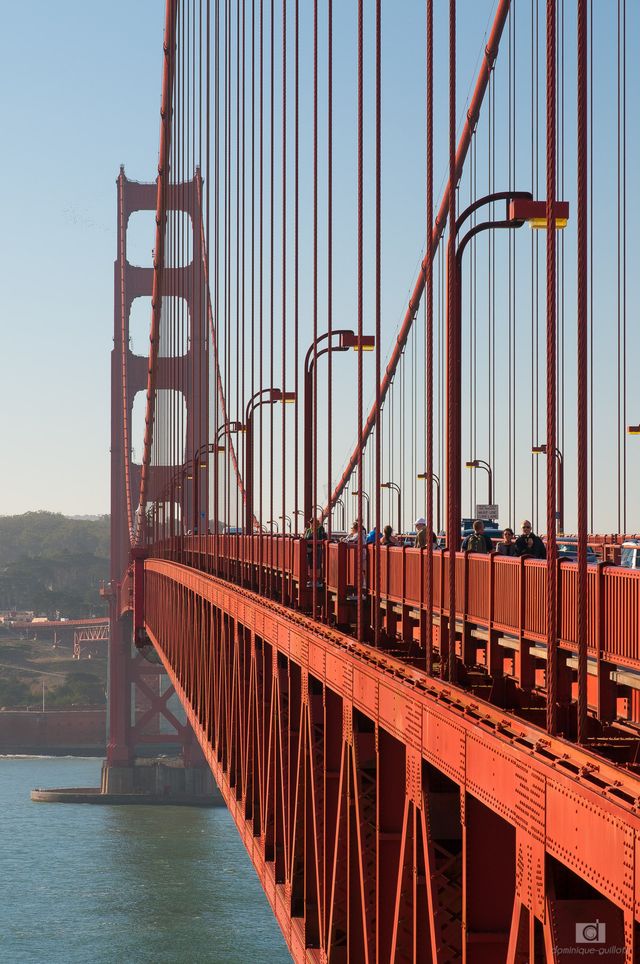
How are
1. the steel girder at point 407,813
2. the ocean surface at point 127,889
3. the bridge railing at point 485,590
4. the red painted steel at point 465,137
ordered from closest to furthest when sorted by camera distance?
the steel girder at point 407,813
the bridge railing at point 485,590
the red painted steel at point 465,137
the ocean surface at point 127,889

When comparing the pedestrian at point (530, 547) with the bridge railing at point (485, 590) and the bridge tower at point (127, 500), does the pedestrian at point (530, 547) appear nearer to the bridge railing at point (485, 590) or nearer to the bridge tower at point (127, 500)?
the bridge railing at point (485, 590)

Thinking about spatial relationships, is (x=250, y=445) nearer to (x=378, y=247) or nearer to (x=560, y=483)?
(x=560, y=483)

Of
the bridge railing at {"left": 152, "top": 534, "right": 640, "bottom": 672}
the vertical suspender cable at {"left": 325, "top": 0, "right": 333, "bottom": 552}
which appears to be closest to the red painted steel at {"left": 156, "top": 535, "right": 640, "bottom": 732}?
the bridge railing at {"left": 152, "top": 534, "right": 640, "bottom": 672}

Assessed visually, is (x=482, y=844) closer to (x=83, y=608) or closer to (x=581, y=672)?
(x=581, y=672)

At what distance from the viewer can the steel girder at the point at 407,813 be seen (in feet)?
15.6

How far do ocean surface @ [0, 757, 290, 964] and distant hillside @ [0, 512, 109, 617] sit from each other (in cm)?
8449

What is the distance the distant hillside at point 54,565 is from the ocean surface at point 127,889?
84.5 meters

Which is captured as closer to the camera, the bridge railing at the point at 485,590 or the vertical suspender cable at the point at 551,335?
the vertical suspender cable at the point at 551,335

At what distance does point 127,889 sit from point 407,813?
36187mm

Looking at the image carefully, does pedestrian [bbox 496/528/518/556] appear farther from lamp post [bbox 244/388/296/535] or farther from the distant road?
the distant road

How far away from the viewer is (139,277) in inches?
2736

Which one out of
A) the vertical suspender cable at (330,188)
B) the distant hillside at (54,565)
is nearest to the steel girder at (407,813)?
the vertical suspender cable at (330,188)

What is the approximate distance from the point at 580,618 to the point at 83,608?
13838 cm

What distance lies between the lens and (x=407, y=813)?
7.46 m
